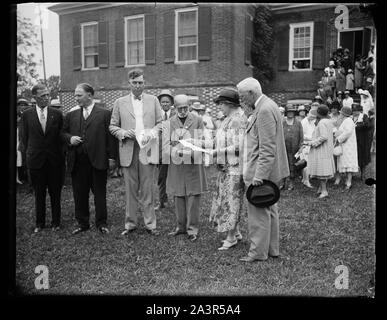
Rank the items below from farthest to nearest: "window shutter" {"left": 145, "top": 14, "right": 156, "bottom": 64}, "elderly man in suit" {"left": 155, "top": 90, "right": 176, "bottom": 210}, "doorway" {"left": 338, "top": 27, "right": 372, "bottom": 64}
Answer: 1. "elderly man in suit" {"left": 155, "top": 90, "right": 176, "bottom": 210}
2. "window shutter" {"left": 145, "top": 14, "right": 156, "bottom": 64}
3. "doorway" {"left": 338, "top": 27, "right": 372, "bottom": 64}

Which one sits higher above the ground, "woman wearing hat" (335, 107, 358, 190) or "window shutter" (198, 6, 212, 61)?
"window shutter" (198, 6, 212, 61)

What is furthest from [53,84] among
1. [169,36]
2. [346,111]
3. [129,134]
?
[346,111]

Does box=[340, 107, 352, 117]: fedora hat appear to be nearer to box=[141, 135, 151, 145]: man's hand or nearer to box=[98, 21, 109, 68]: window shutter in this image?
box=[141, 135, 151, 145]: man's hand

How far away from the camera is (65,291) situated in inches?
149

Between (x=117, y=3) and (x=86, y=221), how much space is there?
2541mm

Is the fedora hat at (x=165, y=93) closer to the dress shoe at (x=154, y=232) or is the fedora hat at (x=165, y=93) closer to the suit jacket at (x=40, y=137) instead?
the suit jacket at (x=40, y=137)

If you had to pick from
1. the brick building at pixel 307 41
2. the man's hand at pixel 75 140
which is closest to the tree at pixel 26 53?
the man's hand at pixel 75 140

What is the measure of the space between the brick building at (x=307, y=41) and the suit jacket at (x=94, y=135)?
6.46ft

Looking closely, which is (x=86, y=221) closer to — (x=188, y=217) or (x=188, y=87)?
(x=188, y=217)

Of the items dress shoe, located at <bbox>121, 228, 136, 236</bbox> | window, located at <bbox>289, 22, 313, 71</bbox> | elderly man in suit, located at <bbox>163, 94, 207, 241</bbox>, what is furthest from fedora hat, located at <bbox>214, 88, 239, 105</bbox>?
dress shoe, located at <bbox>121, 228, 136, 236</bbox>

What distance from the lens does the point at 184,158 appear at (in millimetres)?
5043

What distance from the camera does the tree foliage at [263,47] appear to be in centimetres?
454

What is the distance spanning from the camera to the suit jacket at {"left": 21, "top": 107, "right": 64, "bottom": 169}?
16.8 feet
